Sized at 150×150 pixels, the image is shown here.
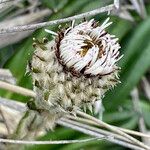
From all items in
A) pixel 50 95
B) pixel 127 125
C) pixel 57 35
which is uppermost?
pixel 57 35

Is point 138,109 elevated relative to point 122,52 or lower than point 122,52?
lower

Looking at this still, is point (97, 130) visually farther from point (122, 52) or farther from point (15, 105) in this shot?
point (122, 52)

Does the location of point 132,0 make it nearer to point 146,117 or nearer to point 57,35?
point 146,117

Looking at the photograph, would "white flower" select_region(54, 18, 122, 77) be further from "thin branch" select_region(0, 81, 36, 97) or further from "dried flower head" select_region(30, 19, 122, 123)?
"thin branch" select_region(0, 81, 36, 97)

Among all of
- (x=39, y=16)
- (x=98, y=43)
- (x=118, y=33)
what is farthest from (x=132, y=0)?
(x=98, y=43)

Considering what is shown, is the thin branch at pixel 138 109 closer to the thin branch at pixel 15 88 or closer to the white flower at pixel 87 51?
the thin branch at pixel 15 88

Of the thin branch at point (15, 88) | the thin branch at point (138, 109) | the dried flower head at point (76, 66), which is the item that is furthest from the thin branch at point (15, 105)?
the thin branch at point (138, 109)

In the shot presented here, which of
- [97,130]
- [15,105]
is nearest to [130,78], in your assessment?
[97,130]

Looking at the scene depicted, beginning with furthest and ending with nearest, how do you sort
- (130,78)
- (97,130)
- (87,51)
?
(130,78)
(97,130)
(87,51)
